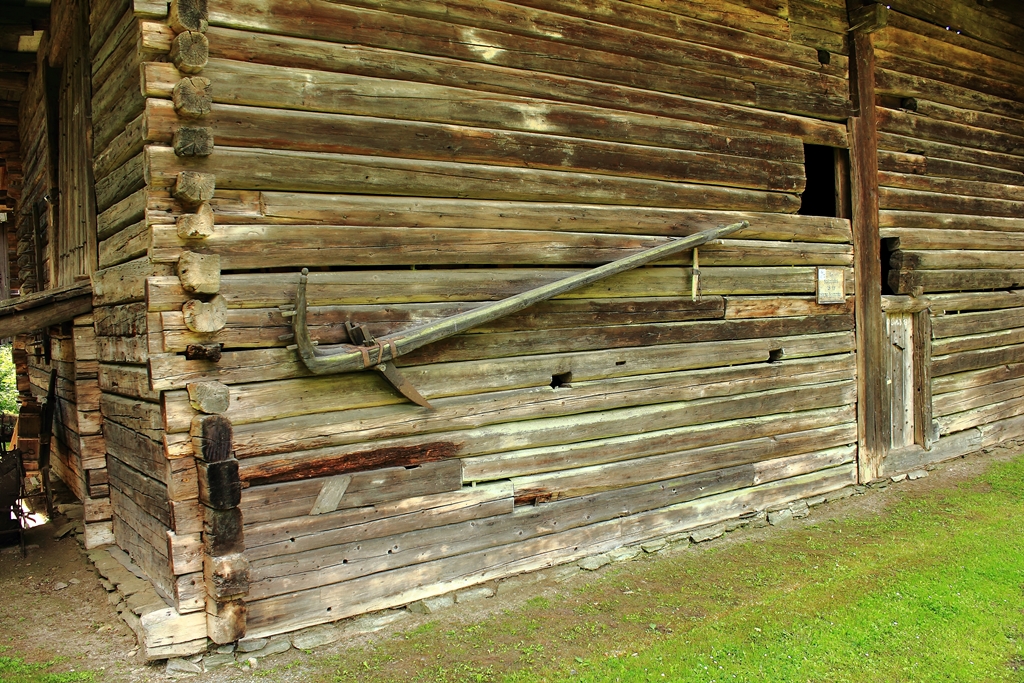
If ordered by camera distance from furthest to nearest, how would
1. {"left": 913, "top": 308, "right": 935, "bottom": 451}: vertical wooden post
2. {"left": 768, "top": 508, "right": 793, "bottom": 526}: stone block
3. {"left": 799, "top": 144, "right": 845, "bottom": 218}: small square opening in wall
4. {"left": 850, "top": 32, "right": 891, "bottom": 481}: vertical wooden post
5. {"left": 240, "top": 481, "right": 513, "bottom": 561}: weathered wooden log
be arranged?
{"left": 799, "top": 144, "right": 845, "bottom": 218}: small square opening in wall, {"left": 913, "top": 308, "right": 935, "bottom": 451}: vertical wooden post, {"left": 850, "top": 32, "right": 891, "bottom": 481}: vertical wooden post, {"left": 768, "top": 508, "right": 793, "bottom": 526}: stone block, {"left": 240, "top": 481, "right": 513, "bottom": 561}: weathered wooden log

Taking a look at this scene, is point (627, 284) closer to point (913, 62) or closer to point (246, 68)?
point (246, 68)

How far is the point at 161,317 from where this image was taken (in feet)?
14.2

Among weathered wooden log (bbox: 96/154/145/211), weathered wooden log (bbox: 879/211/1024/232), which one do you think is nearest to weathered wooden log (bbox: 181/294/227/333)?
weathered wooden log (bbox: 96/154/145/211)

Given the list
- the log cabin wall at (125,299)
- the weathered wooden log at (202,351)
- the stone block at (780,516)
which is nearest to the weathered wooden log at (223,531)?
the log cabin wall at (125,299)

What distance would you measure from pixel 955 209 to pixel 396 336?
24.1ft

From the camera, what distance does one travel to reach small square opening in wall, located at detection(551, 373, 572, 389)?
227 inches

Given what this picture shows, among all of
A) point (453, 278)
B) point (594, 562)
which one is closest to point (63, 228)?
point (453, 278)

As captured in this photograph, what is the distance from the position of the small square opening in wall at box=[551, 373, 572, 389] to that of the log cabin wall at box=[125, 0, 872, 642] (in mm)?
29

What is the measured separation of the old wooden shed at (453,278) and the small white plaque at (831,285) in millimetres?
32

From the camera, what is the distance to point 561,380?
19.1ft

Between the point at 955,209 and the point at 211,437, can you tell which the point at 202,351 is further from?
the point at 955,209

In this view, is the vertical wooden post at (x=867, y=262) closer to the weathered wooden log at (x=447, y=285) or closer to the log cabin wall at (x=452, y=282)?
the log cabin wall at (x=452, y=282)

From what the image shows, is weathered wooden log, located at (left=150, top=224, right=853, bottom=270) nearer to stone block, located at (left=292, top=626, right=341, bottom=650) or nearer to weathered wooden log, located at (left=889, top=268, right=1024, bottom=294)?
stone block, located at (left=292, top=626, right=341, bottom=650)

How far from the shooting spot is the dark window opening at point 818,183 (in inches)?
384
